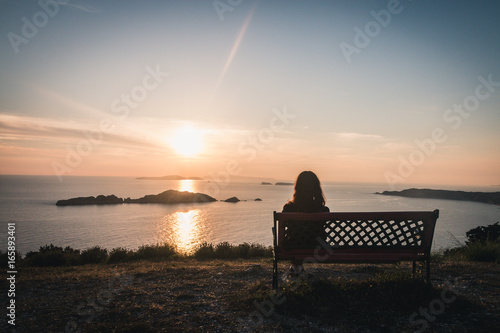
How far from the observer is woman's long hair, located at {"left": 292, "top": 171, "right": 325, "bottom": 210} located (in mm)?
5004

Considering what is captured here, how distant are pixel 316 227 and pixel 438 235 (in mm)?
33002

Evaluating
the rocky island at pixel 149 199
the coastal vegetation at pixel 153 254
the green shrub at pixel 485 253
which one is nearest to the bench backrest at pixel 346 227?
the green shrub at pixel 485 253

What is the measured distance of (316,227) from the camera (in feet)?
15.4

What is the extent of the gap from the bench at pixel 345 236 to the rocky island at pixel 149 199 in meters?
75.2

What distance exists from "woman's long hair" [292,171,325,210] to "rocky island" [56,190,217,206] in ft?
246

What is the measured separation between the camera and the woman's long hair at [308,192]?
500 cm

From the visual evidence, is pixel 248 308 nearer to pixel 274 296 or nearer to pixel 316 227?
pixel 274 296

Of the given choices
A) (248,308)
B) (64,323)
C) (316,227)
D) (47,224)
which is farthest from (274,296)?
(47,224)

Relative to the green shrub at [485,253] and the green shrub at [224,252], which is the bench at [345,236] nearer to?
the green shrub at [485,253]

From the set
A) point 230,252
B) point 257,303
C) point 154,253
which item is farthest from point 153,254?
point 257,303

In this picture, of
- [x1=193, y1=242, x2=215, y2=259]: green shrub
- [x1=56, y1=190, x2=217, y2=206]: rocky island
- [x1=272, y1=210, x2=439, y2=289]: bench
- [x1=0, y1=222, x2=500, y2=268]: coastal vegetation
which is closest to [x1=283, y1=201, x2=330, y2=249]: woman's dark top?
[x1=272, y1=210, x2=439, y2=289]: bench

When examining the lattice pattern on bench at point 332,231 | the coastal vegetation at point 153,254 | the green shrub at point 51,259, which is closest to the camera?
the lattice pattern on bench at point 332,231

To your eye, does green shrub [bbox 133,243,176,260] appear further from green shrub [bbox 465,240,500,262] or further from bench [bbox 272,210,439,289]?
green shrub [bbox 465,240,500,262]

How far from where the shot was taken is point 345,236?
4.72 metres
